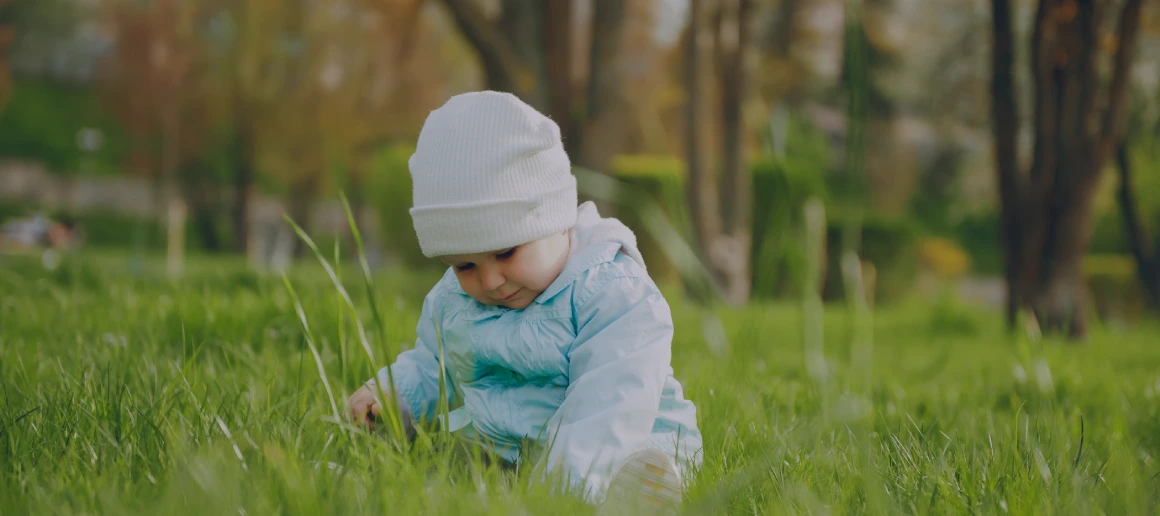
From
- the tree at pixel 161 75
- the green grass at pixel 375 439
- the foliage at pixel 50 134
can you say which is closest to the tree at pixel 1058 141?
the green grass at pixel 375 439

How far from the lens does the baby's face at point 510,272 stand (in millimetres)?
1999

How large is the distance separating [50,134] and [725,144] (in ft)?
92.9

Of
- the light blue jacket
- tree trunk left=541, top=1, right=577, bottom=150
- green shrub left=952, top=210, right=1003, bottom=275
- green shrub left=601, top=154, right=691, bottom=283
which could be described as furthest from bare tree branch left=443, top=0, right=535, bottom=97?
green shrub left=952, top=210, right=1003, bottom=275

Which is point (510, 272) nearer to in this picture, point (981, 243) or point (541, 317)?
point (541, 317)

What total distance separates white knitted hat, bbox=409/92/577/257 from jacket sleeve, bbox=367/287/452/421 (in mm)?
426

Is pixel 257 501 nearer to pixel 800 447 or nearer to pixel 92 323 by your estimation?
pixel 800 447

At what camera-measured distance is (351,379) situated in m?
2.63

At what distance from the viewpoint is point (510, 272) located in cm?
202

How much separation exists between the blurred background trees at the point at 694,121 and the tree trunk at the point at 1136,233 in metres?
0.04

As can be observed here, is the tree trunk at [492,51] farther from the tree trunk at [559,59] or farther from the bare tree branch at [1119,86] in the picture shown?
the bare tree branch at [1119,86]

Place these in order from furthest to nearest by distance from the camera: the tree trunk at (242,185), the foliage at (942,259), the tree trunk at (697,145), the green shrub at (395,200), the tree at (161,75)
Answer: the tree trunk at (242,185) < the tree at (161,75) < the foliage at (942,259) < the green shrub at (395,200) < the tree trunk at (697,145)

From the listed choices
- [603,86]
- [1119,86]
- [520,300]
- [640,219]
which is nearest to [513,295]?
[520,300]

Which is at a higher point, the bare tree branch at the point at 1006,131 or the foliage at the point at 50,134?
the bare tree branch at the point at 1006,131

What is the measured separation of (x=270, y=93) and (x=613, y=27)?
56.5ft
